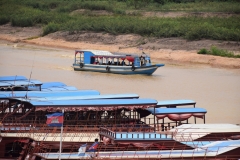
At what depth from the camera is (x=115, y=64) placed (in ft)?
118

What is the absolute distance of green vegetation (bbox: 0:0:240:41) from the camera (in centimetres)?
4403

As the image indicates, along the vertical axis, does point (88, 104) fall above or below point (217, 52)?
below

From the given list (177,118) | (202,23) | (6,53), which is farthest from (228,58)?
(177,118)

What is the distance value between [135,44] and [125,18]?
301 inches

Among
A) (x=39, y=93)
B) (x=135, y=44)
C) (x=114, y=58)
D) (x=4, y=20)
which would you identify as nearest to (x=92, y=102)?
(x=39, y=93)

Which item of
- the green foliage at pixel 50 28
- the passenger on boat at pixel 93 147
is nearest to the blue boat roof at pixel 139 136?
the passenger on boat at pixel 93 147

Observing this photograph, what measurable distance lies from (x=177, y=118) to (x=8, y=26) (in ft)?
121

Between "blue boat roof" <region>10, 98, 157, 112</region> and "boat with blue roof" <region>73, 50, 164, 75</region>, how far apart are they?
1494 cm

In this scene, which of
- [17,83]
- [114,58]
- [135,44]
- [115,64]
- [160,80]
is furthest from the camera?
[135,44]

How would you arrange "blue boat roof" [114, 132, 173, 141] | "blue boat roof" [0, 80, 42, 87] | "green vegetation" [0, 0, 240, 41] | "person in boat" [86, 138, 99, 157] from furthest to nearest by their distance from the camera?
"green vegetation" [0, 0, 240, 41] → "blue boat roof" [0, 80, 42, 87] → "blue boat roof" [114, 132, 173, 141] → "person in boat" [86, 138, 99, 157]

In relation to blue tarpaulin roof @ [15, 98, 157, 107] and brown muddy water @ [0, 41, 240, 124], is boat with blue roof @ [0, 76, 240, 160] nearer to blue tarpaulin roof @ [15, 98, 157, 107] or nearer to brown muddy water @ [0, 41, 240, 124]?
blue tarpaulin roof @ [15, 98, 157, 107]

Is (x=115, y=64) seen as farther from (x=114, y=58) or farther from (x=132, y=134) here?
(x=132, y=134)

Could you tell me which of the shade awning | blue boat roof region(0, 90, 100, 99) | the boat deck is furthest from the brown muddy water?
the boat deck

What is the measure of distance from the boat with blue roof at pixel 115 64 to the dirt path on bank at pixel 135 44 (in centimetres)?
415
